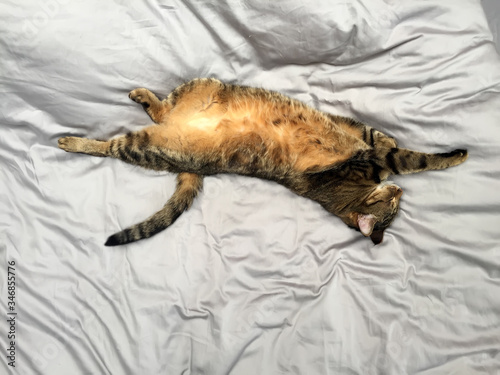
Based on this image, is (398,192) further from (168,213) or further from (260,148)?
(168,213)

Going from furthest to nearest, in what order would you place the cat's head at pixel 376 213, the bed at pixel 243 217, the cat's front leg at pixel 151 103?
the cat's front leg at pixel 151 103 < the cat's head at pixel 376 213 < the bed at pixel 243 217

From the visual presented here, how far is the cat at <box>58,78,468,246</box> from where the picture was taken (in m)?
2.12

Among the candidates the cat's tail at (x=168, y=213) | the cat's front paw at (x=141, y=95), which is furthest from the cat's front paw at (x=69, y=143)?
the cat's tail at (x=168, y=213)

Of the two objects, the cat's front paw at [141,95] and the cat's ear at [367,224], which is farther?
the cat's front paw at [141,95]

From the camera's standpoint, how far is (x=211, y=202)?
7.26 ft

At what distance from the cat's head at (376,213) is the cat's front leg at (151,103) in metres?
1.18

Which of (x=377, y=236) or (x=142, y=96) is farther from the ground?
(x=142, y=96)

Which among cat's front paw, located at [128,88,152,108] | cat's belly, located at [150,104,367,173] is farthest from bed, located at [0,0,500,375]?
cat's belly, located at [150,104,367,173]

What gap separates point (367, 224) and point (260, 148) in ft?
2.36

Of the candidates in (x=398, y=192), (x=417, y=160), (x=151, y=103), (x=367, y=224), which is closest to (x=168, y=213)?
(x=151, y=103)

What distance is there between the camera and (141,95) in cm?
211

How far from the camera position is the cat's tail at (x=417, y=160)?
200 cm

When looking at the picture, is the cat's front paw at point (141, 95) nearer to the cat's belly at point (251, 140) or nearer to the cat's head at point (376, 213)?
the cat's belly at point (251, 140)

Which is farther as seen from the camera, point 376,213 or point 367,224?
point 376,213
